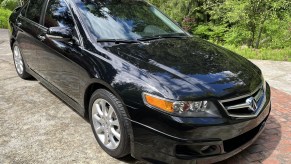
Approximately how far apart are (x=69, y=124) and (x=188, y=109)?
1.94 meters

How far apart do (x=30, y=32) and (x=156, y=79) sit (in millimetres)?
2762

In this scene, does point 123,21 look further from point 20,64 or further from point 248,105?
point 20,64

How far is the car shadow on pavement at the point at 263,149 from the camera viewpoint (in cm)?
326

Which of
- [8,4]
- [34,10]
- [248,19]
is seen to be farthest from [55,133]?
[8,4]

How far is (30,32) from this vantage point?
4.72m

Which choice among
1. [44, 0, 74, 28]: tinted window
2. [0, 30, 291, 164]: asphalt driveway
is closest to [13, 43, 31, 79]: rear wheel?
[0, 30, 291, 164]: asphalt driveway

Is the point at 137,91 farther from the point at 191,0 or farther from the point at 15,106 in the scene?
the point at 191,0

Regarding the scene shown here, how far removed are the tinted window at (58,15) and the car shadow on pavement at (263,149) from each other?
242 centimetres

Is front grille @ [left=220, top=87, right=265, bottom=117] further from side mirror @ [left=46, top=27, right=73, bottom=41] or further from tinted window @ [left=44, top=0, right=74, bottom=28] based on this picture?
tinted window @ [left=44, top=0, right=74, bottom=28]

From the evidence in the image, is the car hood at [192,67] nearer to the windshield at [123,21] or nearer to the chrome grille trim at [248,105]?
the chrome grille trim at [248,105]

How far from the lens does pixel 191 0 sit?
56.7 ft

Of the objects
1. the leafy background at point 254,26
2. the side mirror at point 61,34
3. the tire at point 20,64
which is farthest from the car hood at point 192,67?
the leafy background at point 254,26

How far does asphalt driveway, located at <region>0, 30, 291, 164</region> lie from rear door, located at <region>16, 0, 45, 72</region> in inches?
22.1

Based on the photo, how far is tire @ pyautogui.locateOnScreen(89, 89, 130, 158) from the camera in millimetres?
2932
